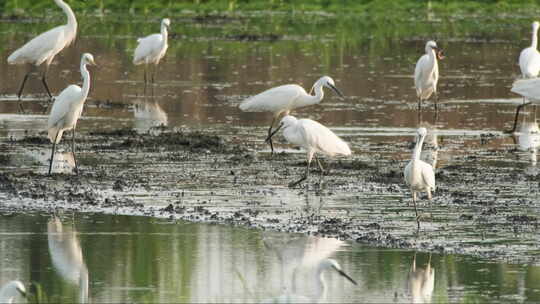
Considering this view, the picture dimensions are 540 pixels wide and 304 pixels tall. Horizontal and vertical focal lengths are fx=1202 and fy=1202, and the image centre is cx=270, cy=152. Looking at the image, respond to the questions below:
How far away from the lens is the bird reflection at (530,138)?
663 inches

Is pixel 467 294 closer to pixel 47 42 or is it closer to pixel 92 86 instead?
pixel 47 42

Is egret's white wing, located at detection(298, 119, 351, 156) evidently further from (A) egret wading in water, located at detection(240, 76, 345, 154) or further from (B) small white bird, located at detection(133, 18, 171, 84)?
(B) small white bird, located at detection(133, 18, 171, 84)

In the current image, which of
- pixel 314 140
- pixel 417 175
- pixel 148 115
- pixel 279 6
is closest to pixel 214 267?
pixel 417 175

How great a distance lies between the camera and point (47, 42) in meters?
21.8

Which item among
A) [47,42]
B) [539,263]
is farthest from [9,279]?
[47,42]

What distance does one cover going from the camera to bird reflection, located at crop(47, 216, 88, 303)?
391 inches

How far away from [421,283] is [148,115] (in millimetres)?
10947

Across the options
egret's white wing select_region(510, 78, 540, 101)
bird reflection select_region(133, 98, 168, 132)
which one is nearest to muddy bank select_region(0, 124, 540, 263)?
egret's white wing select_region(510, 78, 540, 101)

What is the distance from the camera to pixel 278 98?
669 inches

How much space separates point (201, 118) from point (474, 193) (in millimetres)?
7271

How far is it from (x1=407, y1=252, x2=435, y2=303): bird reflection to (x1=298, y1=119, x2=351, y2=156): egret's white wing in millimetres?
3779

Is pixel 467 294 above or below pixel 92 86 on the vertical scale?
below

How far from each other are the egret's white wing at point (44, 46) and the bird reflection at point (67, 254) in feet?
33.1

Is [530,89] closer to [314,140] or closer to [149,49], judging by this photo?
[314,140]
